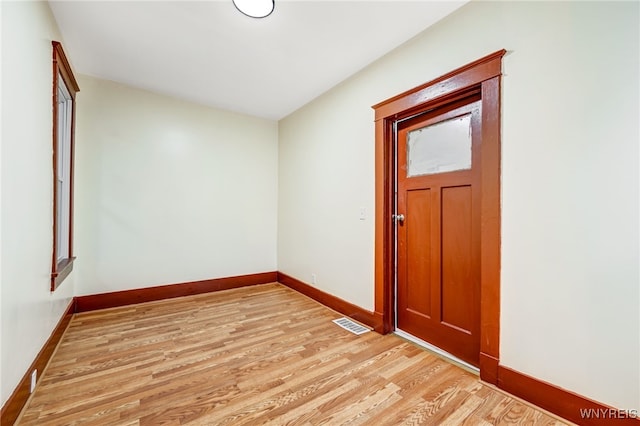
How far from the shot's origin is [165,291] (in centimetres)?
330

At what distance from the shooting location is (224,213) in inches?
148

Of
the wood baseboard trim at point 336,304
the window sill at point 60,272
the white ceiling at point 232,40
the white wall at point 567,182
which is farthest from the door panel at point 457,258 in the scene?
the window sill at point 60,272

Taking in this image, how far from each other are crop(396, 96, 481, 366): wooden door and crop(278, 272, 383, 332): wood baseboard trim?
0.76 ft

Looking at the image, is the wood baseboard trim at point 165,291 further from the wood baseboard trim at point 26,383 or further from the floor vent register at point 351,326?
the floor vent register at point 351,326

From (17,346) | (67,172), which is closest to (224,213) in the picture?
(67,172)

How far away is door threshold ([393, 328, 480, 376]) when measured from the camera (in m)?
1.86

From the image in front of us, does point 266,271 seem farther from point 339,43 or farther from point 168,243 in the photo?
point 339,43

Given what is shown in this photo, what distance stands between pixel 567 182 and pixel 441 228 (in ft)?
2.71

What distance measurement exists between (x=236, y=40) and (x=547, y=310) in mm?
2857

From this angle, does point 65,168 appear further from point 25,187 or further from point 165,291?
point 165,291

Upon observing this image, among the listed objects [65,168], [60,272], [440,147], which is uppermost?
[440,147]

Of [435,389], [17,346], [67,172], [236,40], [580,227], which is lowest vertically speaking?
[435,389]

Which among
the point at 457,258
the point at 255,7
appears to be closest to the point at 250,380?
the point at 457,258

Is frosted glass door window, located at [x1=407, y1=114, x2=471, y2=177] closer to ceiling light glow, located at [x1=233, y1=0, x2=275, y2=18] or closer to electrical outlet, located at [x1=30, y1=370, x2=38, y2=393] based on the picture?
ceiling light glow, located at [x1=233, y1=0, x2=275, y2=18]
